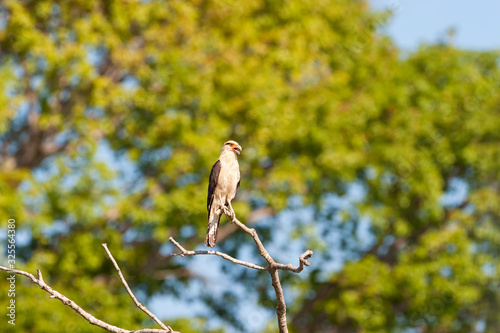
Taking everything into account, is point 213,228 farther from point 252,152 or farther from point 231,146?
point 252,152

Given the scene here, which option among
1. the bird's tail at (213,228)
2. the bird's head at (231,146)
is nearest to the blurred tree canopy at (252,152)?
the bird's head at (231,146)

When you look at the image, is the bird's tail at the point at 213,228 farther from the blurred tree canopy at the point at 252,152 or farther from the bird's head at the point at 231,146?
the blurred tree canopy at the point at 252,152

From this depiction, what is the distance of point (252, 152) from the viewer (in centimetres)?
1581

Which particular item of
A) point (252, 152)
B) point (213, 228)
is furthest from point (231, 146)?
point (252, 152)

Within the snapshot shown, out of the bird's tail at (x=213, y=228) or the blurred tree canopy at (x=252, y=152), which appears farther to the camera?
the blurred tree canopy at (x=252, y=152)

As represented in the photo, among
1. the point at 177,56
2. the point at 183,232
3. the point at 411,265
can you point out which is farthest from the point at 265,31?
the point at 411,265

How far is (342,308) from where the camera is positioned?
56.8 feet

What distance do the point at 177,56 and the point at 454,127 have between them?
24.6 ft

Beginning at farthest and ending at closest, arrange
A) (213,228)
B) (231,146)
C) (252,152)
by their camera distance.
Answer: (252,152)
(231,146)
(213,228)

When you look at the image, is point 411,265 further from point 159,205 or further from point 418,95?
point 159,205

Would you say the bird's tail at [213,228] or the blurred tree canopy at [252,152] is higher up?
the blurred tree canopy at [252,152]

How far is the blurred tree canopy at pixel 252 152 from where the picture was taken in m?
14.8

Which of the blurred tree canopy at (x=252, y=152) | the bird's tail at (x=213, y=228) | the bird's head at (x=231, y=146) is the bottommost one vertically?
the bird's tail at (x=213, y=228)

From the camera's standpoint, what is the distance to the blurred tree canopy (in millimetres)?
14844
